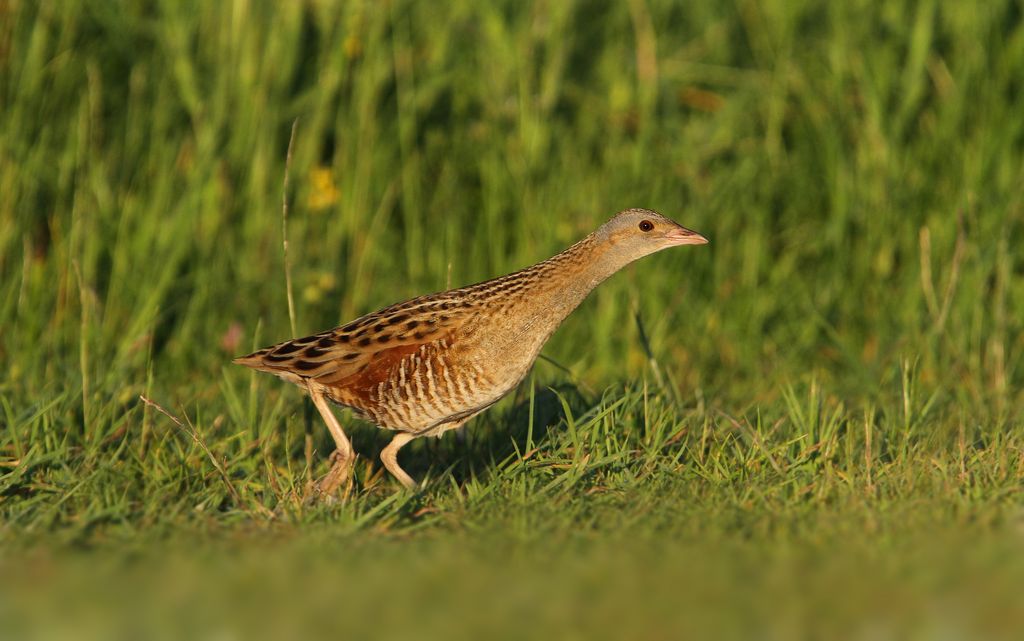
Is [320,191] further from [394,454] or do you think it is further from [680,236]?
[680,236]

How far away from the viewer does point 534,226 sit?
27.3 feet

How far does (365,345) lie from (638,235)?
1223 millimetres

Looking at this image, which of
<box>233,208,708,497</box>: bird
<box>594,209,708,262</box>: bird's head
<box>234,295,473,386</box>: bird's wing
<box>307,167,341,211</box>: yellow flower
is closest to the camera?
<box>233,208,708,497</box>: bird

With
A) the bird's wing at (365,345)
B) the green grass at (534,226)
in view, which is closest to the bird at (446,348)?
the bird's wing at (365,345)

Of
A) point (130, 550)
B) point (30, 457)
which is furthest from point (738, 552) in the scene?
point (30, 457)

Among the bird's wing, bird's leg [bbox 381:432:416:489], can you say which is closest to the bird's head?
the bird's wing

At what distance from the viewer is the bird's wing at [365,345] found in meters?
5.73

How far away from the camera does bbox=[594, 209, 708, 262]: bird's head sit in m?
5.90

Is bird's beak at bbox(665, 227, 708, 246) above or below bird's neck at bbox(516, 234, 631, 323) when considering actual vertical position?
above

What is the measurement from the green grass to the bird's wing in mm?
357

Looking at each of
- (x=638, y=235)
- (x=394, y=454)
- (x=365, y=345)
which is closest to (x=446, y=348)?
(x=365, y=345)

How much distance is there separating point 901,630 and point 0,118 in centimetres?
580

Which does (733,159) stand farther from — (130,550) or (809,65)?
(130,550)

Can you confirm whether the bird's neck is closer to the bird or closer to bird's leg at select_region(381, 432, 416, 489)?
the bird
